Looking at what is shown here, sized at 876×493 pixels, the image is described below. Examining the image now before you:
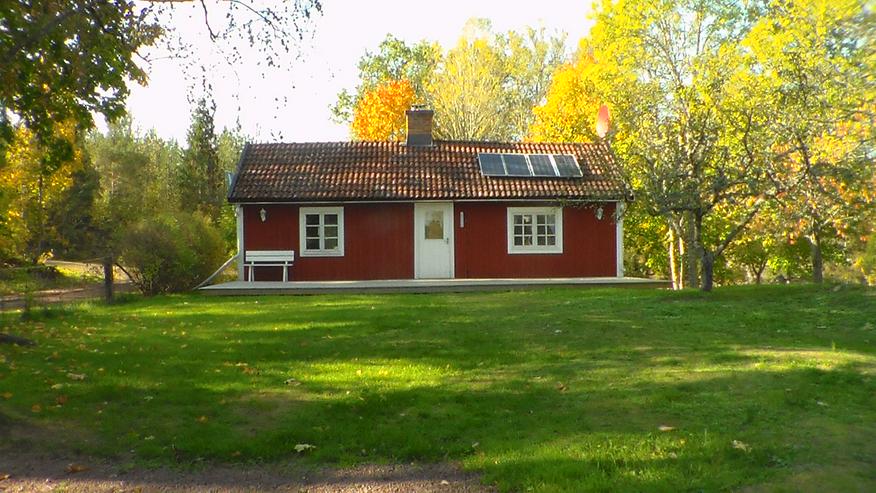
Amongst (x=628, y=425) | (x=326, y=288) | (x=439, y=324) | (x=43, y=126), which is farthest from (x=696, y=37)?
(x=628, y=425)

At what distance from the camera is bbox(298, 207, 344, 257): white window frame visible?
69.6 feet

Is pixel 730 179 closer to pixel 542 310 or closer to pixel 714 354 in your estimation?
pixel 542 310

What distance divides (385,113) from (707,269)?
31.0 m

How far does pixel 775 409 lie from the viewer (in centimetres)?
571

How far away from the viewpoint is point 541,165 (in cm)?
2281

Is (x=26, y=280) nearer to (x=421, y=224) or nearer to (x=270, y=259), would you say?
(x=270, y=259)

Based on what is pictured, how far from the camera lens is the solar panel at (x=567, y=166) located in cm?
2231

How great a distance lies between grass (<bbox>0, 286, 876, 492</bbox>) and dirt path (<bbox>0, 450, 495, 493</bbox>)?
0.65 ft

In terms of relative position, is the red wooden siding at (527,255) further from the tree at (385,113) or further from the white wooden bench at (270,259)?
the tree at (385,113)

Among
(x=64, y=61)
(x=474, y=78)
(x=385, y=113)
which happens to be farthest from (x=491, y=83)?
(x=64, y=61)

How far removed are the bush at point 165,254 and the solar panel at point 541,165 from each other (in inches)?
392

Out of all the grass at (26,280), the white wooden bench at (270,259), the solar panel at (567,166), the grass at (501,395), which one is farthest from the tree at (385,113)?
the grass at (501,395)

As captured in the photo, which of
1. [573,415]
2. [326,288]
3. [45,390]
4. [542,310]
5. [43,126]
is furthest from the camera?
[326,288]

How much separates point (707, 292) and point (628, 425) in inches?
393
